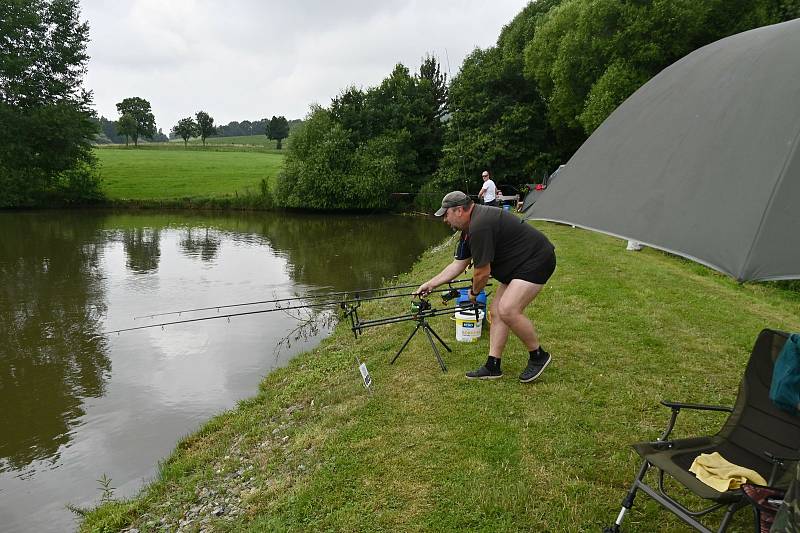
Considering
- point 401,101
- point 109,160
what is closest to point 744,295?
point 401,101

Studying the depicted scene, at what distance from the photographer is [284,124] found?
341 feet

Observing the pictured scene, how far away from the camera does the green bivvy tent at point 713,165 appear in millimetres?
1980

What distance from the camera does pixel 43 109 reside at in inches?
1502

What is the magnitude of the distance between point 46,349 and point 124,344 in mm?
1475

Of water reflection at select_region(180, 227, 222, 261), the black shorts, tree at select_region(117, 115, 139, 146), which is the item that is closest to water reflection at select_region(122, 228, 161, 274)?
water reflection at select_region(180, 227, 222, 261)

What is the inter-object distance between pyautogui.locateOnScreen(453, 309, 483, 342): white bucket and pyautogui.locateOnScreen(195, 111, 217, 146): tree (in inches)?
3974

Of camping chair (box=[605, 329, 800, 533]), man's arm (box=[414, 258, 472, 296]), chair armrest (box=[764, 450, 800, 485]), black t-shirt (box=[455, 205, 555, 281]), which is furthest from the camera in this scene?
man's arm (box=[414, 258, 472, 296])

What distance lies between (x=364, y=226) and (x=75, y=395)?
79.1 feet

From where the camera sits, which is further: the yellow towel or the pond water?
the pond water

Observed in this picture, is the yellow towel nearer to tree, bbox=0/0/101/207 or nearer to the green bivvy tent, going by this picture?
the green bivvy tent

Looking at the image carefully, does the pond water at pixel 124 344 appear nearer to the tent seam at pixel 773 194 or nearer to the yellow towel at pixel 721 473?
the yellow towel at pixel 721 473

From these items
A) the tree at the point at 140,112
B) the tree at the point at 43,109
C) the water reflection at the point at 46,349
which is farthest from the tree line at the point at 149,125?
the water reflection at the point at 46,349

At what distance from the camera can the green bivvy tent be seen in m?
1.98

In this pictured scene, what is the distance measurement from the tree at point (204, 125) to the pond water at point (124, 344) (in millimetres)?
80447
